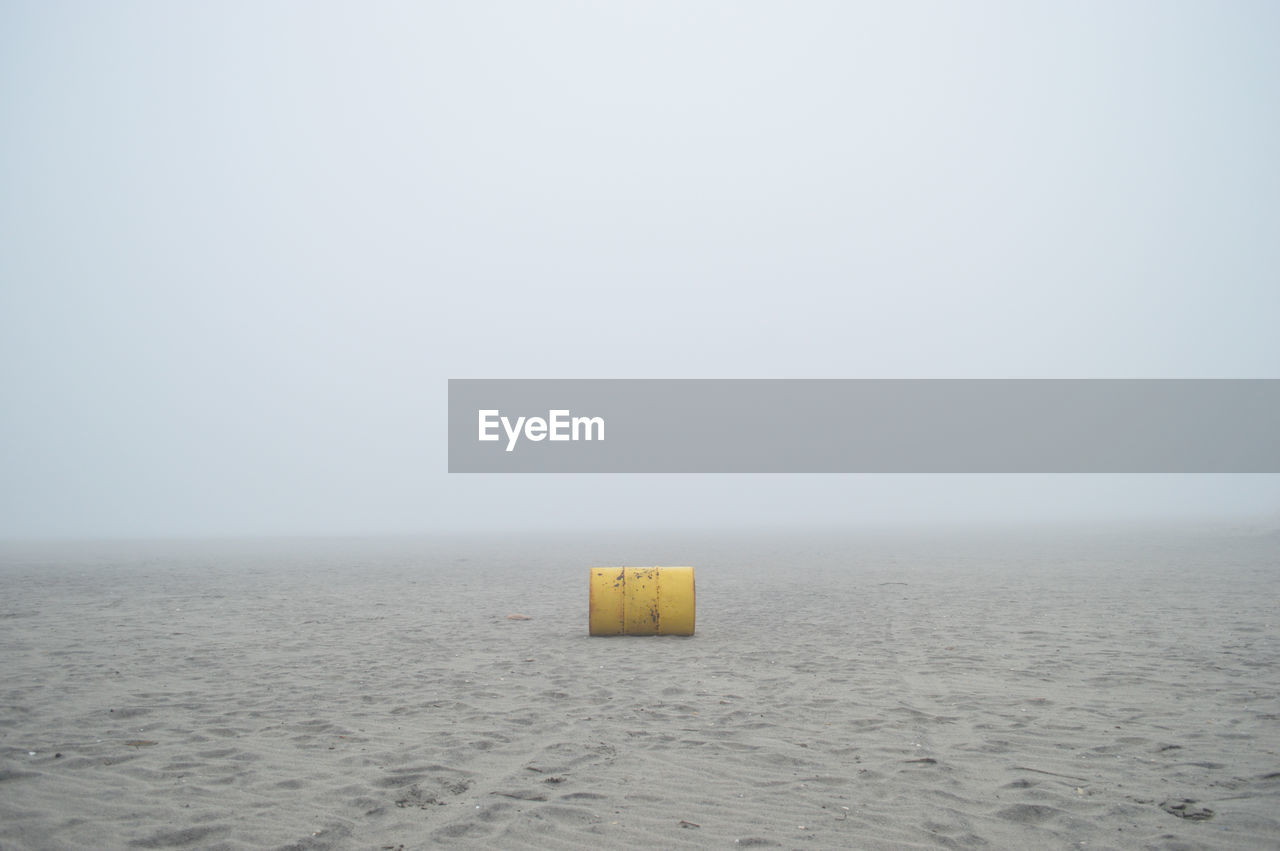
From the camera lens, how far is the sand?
14.8 ft

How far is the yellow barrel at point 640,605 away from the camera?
431 inches

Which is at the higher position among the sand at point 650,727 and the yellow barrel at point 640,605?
the yellow barrel at point 640,605

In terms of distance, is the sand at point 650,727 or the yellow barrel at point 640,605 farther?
the yellow barrel at point 640,605

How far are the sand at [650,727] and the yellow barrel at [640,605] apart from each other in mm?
255

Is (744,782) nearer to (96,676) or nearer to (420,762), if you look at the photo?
(420,762)

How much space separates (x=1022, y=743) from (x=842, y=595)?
33.7 feet

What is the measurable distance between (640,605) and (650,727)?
4.49 metres

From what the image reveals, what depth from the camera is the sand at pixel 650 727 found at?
4.52m

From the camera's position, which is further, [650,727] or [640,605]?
[640,605]

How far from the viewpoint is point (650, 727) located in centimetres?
650

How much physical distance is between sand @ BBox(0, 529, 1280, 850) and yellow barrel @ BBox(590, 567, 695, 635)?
255mm

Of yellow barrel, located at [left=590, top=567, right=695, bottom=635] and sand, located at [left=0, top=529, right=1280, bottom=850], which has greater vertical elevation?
yellow barrel, located at [left=590, top=567, right=695, bottom=635]

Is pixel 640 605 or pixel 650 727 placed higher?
pixel 640 605

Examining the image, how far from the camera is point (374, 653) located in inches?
392
